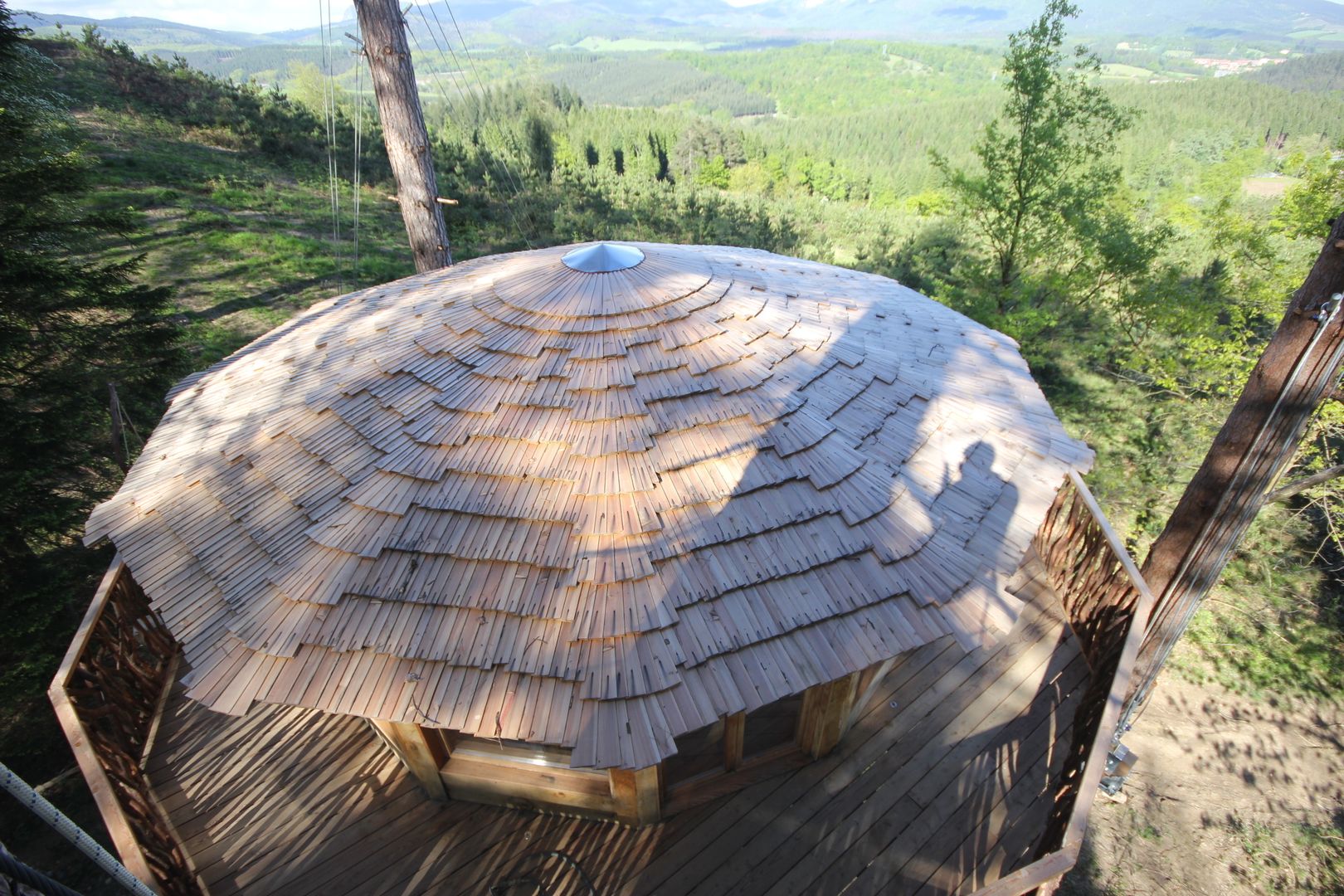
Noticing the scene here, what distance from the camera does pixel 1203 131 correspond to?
169 ft

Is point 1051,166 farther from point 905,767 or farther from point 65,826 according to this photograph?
point 65,826

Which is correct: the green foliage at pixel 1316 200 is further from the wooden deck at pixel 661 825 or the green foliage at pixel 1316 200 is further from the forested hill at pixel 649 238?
the wooden deck at pixel 661 825

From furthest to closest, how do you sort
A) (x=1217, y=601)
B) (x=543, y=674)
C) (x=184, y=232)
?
1. (x=184, y=232)
2. (x=1217, y=601)
3. (x=543, y=674)

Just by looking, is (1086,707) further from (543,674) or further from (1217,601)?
(1217,601)

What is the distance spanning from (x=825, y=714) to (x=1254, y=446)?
4440 millimetres

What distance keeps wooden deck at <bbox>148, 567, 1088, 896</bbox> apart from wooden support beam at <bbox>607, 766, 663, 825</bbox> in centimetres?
15

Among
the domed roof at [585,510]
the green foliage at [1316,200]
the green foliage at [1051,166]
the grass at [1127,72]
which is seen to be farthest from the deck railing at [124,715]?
the grass at [1127,72]

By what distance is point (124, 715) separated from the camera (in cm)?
463

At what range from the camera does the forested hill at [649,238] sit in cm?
686

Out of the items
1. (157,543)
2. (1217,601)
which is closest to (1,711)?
(157,543)

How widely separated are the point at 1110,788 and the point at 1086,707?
2436 mm

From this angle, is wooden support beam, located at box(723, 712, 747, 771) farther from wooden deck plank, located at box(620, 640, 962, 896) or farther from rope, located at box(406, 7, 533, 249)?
rope, located at box(406, 7, 533, 249)

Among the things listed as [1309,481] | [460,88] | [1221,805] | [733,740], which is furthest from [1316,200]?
[460,88]

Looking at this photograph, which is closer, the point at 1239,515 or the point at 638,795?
the point at 638,795
